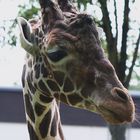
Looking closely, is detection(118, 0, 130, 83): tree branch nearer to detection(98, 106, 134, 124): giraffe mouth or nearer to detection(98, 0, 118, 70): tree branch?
detection(98, 0, 118, 70): tree branch

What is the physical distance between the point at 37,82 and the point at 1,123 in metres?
3.96

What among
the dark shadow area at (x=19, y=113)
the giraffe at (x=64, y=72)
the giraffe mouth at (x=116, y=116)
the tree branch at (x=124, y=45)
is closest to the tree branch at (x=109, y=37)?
the tree branch at (x=124, y=45)

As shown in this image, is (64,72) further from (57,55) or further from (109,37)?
(109,37)

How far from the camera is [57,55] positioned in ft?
8.66

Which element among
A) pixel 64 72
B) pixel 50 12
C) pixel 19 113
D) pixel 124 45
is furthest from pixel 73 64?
pixel 19 113

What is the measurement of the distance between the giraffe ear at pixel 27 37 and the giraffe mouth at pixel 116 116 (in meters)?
0.49

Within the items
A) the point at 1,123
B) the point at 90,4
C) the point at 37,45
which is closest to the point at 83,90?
the point at 37,45

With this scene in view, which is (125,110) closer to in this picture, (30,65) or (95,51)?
(95,51)

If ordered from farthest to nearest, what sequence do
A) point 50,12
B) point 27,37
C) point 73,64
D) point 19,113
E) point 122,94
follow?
point 19,113 < point 27,37 < point 50,12 < point 73,64 < point 122,94

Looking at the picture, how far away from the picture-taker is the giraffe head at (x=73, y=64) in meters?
2.45

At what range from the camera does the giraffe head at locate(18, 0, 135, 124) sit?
2.45 meters

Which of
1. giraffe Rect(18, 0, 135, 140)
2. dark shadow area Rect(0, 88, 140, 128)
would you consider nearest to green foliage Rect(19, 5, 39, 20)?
dark shadow area Rect(0, 88, 140, 128)

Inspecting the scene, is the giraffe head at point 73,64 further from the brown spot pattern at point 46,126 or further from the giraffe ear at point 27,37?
the brown spot pattern at point 46,126

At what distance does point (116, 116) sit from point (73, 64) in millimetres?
303
